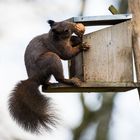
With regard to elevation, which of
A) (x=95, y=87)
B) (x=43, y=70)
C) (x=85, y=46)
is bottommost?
(x=95, y=87)

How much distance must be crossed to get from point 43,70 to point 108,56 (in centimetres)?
63

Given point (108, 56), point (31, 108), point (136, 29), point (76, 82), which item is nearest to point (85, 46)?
point (108, 56)

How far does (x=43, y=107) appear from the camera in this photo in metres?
6.71

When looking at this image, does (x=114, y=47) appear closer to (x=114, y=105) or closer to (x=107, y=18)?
(x=107, y=18)

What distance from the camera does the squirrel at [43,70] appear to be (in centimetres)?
662

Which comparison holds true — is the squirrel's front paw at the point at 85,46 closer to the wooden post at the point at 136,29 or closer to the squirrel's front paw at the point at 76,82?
the squirrel's front paw at the point at 76,82

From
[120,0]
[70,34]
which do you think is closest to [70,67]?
[70,34]

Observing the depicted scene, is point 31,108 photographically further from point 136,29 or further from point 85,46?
point 136,29

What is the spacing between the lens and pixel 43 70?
664cm

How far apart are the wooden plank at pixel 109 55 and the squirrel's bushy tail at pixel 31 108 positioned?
1.55ft

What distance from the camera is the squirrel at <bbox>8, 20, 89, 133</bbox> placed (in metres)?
6.62

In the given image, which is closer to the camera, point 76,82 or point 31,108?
point 76,82

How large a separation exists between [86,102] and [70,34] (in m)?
6.19

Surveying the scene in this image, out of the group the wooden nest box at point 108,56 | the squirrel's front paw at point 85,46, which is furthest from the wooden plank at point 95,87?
the squirrel's front paw at point 85,46
